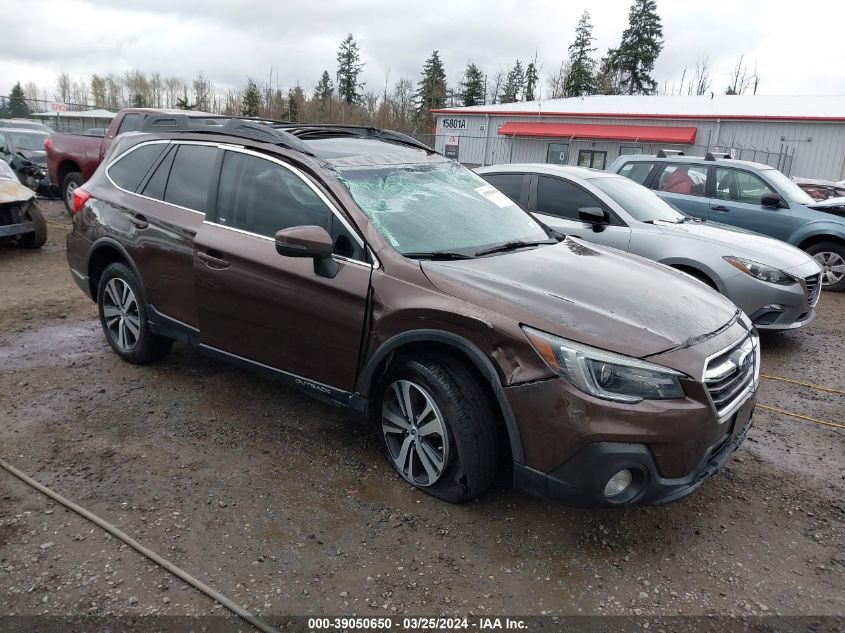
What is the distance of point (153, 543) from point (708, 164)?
8523 mm

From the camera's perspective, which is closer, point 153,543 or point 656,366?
point 656,366

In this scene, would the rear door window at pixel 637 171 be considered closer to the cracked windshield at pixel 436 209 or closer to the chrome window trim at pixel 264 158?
the cracked windshield at pixel 436 209

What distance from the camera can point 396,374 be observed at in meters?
3.12

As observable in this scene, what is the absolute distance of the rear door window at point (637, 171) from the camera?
352 inches

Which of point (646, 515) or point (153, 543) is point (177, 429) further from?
point (646, 515)

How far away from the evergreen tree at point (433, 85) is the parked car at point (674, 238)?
51.8m

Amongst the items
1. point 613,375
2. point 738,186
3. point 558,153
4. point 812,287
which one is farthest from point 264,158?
point 558,153

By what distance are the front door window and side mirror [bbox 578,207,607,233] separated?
801 inches

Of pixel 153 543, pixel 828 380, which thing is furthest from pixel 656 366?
pixel 828 380

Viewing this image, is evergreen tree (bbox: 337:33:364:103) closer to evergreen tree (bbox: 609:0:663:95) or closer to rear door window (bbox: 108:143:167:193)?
evergreen tree (bbox: 609:0:663:95)

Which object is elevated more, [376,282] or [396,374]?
[376,282]

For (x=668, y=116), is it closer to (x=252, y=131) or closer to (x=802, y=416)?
(x=802, y=416)

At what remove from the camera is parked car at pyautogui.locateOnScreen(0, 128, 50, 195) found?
528 inches

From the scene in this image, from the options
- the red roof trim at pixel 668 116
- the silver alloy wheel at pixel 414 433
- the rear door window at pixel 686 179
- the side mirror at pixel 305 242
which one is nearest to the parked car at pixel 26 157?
the rear door window at pixel 686 179
